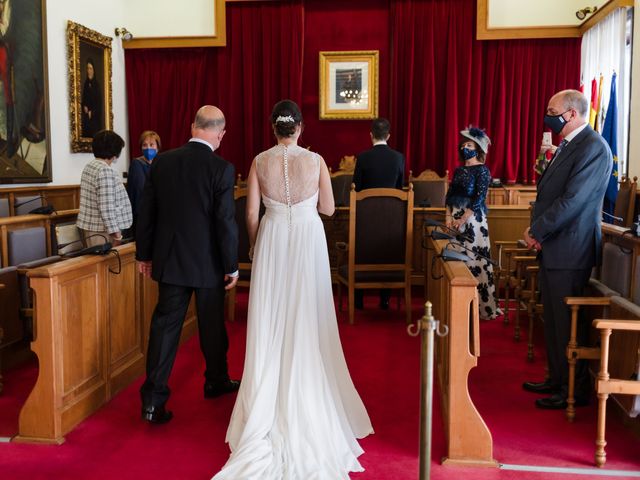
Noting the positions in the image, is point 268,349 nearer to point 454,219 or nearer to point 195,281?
point 195,281

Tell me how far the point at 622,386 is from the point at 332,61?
7.03 m

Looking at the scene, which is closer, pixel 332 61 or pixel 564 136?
pixel 564 136

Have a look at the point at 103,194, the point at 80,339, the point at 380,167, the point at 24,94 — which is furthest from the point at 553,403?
the point at 24,94

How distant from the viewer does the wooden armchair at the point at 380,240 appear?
553 centimetres

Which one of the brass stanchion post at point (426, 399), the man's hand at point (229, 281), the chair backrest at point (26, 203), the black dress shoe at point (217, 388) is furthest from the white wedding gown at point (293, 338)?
the chair backrest at point (26, 203)

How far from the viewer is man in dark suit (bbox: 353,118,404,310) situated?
20.1 ft

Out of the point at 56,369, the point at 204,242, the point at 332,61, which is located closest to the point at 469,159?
the point at 204,242

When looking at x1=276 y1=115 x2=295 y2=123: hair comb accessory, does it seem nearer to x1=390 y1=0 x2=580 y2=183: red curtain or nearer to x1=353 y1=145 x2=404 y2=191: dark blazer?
x1=353 y1=145 x2=404 y2=191: dark blazer

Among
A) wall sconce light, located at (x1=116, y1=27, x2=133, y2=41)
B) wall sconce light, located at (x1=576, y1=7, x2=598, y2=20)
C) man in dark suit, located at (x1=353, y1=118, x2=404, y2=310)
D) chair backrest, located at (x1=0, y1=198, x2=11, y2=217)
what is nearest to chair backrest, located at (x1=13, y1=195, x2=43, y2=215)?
chair backrest, located at (x1=0, y1=198, x2=11, y2=217)

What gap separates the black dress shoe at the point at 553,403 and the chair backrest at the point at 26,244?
144 inches

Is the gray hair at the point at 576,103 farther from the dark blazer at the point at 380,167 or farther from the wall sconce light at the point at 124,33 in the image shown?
the wall sconce light at the point at 124,33

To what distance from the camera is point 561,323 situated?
3.79 m

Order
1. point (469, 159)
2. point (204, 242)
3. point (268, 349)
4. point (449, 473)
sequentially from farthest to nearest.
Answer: point (469, 159), point (204, 242), point (268, 349), point (449, 473)

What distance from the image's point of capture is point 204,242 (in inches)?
140
